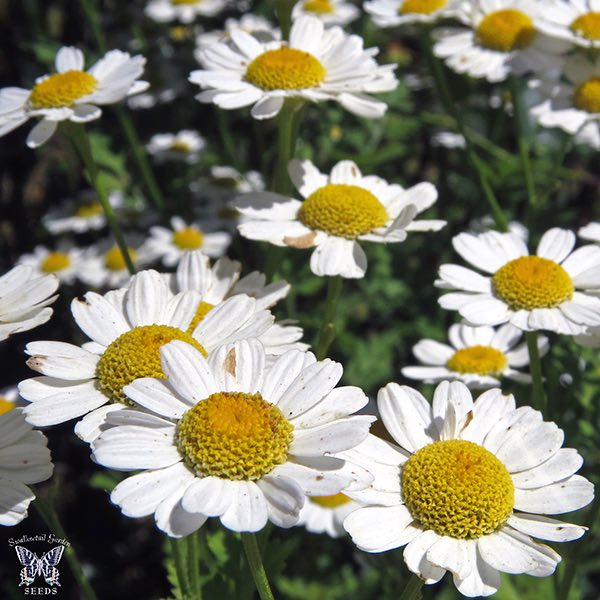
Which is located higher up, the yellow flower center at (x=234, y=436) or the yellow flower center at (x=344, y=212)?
the yellow flower center at (x=234, y=436)

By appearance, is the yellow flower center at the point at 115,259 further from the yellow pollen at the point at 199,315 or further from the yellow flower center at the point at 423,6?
the yellow pollen at the point at 199,315

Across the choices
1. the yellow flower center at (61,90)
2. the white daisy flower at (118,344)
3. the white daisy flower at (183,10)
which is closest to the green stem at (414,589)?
the white daisy flower at (118,344)

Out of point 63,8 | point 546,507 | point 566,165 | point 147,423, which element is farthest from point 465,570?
point 63,8

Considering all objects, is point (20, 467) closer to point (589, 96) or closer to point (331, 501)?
point (331, 501)

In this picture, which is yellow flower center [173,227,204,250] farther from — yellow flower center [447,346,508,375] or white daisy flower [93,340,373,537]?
white daisy flower [93,340,373,537]

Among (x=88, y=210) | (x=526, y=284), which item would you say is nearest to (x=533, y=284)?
(x=526, y=284)

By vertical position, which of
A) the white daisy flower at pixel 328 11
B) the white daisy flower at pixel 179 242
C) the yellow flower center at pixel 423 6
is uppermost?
the yellow flower center at pixel 423 6

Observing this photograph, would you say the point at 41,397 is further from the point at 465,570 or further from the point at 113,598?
the point at 113,598
